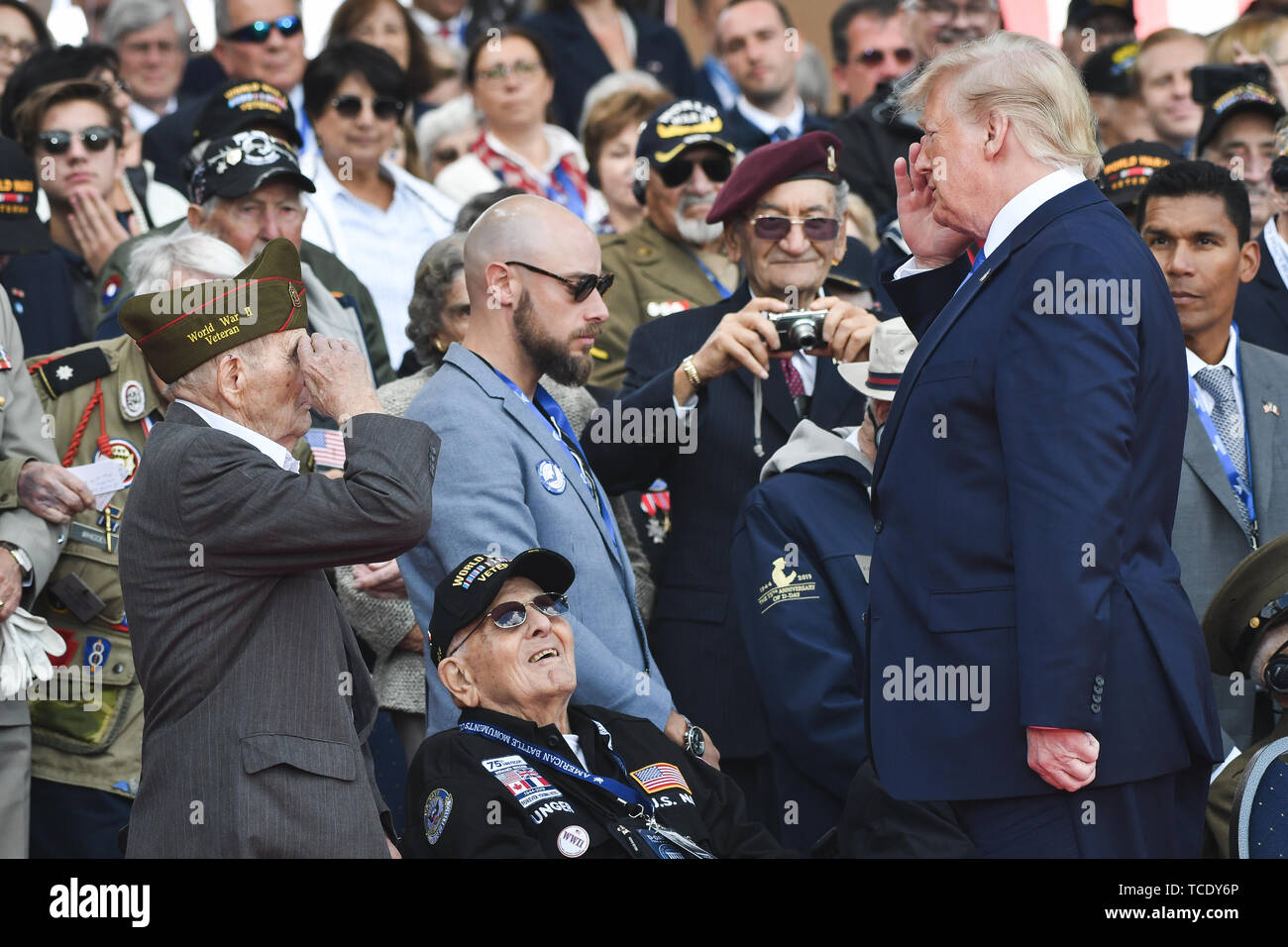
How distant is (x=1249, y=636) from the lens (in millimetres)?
4695

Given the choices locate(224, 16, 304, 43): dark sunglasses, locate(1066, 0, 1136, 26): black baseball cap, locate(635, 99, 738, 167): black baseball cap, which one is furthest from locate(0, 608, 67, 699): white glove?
locate(1066, 0, 1136, 26): black baseball cap

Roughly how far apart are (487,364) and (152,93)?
4.93 metres

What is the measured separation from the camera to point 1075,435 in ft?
10.6

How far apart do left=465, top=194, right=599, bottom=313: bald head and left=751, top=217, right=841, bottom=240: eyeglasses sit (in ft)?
2.82

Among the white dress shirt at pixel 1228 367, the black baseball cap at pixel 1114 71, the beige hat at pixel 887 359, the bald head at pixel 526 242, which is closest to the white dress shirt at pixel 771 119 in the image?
the black baseball cap at pixel 1114 71

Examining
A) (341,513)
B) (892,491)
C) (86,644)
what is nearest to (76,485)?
(86,644)

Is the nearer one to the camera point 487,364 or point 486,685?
point 486,685

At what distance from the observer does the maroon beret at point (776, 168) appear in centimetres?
541

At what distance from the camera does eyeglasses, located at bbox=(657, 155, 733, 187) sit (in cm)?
664

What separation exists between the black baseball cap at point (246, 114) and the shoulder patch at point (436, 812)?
3.27m

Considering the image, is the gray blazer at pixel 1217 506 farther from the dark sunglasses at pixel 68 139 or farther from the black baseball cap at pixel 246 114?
the dark sunglasses at pixel 68 139

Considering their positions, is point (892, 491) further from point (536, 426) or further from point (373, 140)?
point (373, 140)
